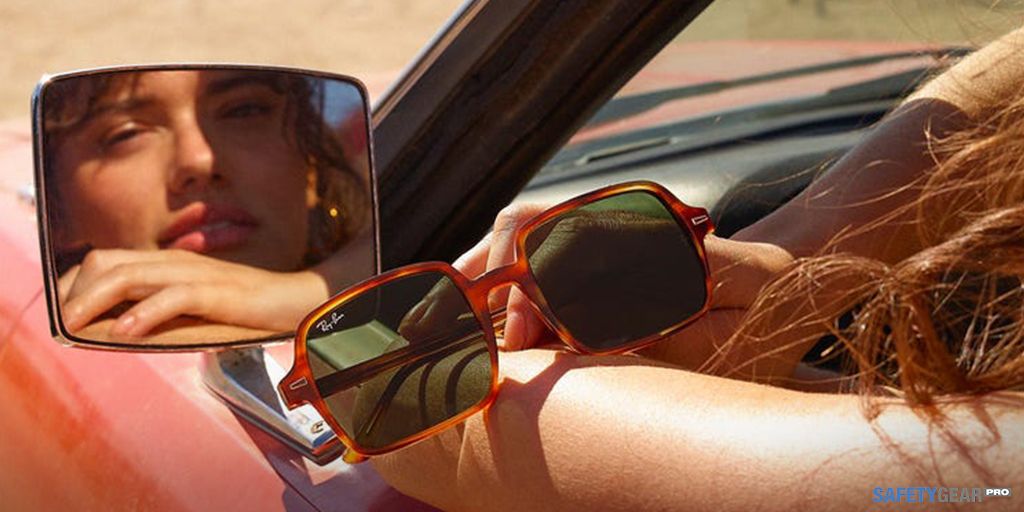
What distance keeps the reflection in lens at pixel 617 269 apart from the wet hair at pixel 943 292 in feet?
0.30

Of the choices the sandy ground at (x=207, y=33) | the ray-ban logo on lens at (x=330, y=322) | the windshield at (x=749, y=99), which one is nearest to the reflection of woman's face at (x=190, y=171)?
the ray-ban logo on lens at (x=330, y=322)

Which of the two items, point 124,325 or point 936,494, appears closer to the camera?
point 936,494

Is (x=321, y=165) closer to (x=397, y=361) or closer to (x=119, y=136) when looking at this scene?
(x=119, y=136)

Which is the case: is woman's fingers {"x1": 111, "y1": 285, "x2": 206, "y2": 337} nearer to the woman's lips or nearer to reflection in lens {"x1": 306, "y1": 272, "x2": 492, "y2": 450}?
the woman's lips

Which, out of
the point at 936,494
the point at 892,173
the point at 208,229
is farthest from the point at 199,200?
the point at 936,494

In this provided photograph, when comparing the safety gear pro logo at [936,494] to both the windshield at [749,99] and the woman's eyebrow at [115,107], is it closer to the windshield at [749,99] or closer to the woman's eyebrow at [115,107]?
the woman's eyebrow at [115,107]

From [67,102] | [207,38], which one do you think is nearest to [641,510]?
[67,102]

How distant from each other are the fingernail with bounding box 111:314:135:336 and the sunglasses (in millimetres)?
390

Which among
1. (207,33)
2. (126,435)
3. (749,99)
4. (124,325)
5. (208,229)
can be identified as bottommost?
(207,33)

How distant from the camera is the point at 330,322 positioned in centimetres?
124

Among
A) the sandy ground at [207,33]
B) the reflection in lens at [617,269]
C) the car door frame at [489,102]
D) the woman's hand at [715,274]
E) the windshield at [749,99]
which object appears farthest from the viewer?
the sandy ground at [207,33]

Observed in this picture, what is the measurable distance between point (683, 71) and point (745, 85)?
0.85 feet

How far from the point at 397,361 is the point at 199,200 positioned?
0.49 m

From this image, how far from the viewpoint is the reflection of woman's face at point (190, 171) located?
1.52m
